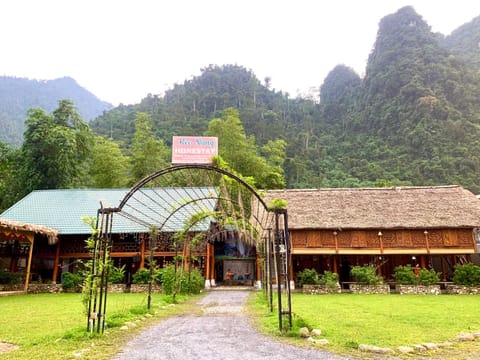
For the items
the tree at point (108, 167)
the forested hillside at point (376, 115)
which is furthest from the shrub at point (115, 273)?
the forested hillside at point (376, 115)

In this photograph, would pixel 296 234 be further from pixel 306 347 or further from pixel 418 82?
pixel 418 82

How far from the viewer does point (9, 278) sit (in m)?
15.3

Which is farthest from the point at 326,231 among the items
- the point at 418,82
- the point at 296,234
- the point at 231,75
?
the point at 231,75

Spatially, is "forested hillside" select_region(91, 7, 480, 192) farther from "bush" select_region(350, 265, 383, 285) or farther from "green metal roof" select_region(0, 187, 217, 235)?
"green metal roof" select_region(0, 187, 217, 235)

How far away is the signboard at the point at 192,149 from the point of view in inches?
841

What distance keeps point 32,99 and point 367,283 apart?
78319 mm

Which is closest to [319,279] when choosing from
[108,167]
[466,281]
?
[466,281]

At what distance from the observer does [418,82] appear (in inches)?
1758

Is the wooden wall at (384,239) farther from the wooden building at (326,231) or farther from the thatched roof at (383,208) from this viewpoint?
the thatched roof at (383,208)

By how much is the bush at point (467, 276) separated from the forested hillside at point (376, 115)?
16439 millimetres

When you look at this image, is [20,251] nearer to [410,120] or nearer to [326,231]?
[326,231]

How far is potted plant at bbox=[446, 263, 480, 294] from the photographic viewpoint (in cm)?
1489

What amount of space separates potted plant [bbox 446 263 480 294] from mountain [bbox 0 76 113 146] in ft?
164

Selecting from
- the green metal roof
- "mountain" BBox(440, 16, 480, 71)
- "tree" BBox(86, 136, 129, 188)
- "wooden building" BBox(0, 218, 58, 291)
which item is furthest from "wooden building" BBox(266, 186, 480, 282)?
"mountain" BBox(440, 16, 480, 71)
